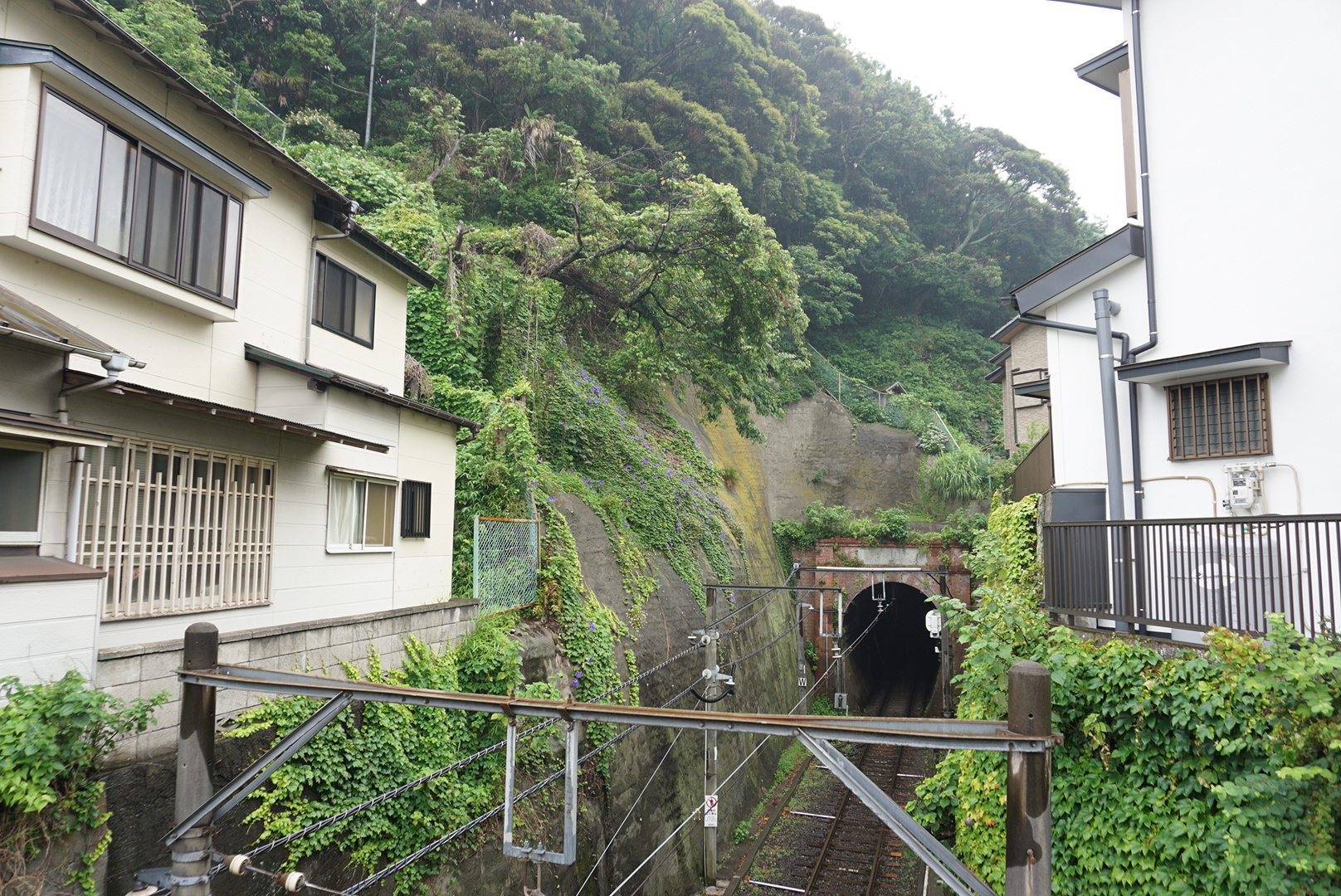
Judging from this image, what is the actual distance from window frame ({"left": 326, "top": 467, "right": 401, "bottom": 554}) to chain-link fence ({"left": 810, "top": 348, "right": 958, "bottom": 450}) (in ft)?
78.8

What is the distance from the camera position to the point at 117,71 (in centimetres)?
716

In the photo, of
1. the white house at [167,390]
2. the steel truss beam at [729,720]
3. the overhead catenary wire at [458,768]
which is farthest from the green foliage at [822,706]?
the steel truss beam at [729,720]

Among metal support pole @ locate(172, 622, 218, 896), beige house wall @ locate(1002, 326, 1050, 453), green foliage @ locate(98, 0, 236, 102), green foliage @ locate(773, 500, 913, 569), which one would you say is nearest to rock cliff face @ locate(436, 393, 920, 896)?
green foliage @ locate(773, 500, 913, 569)

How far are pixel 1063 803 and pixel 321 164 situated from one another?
61.5ft

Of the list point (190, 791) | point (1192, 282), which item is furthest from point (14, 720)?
point (1192, 282)

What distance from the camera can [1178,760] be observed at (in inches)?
244

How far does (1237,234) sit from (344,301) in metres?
11.7

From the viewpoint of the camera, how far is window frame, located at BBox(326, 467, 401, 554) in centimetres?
891

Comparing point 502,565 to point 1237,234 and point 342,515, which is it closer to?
point 342,515

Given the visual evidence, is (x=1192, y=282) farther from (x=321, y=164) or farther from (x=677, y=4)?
(x=677, y=4)

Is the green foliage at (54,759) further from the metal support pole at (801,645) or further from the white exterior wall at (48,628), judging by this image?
the metal support pole at (801,645)

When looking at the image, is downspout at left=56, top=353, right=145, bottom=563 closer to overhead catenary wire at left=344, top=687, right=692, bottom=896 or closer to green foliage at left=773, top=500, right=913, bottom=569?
overhead catenary wire at left=344, top=687, right=692, bottom=896

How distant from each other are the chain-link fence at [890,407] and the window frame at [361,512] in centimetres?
2403

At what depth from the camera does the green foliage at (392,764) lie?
22.5 feet
